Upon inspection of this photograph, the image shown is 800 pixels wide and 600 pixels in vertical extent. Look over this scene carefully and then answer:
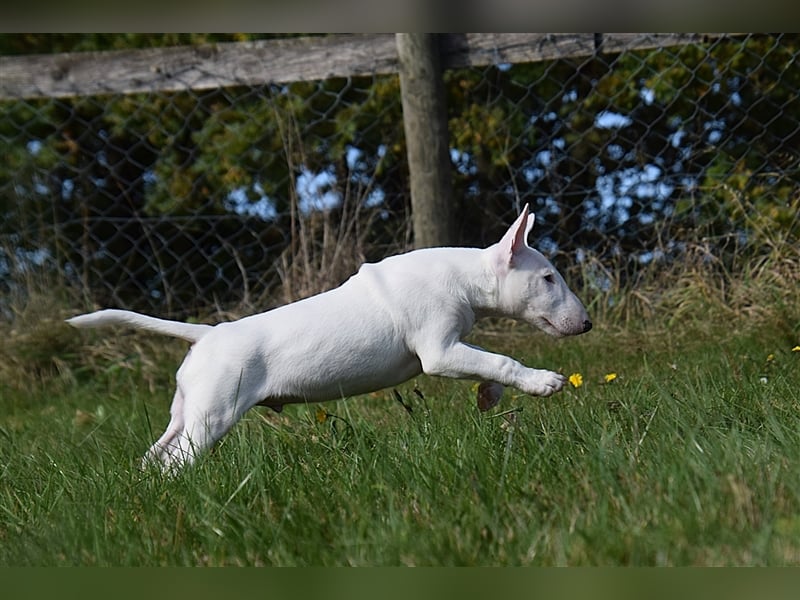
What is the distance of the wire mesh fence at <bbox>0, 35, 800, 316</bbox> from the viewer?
19.5ft

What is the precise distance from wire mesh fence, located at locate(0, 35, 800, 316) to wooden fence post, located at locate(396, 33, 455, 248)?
0.64 m

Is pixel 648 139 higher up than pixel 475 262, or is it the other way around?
pixel 648 139

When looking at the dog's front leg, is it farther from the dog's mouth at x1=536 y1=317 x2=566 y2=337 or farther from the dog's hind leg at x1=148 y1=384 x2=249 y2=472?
the dog's hind leg at x1=148 y1=384 x2=249 y2=472

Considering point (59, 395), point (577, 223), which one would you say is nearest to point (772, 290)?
point (577, 223)

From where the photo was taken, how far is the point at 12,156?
24.5 feet

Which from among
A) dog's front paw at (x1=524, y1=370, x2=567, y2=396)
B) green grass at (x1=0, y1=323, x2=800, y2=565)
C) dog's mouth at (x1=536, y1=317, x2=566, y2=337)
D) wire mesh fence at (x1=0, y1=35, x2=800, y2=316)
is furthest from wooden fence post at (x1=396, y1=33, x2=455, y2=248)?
dog's front paw at (x1=524, y1=370, x2=567, y2=396)

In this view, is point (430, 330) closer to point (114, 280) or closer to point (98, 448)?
point (98, 448)

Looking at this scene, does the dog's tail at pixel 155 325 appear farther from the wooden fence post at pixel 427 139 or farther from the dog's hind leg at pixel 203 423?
the wooden fence post at pixel 427 139

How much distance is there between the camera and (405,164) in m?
6.55

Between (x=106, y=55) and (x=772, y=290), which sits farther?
(x=106, y=55)

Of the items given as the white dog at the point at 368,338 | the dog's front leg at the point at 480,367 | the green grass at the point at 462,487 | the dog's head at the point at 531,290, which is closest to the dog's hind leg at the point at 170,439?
the white dog at the point at 368,338

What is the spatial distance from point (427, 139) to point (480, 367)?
2.36m
